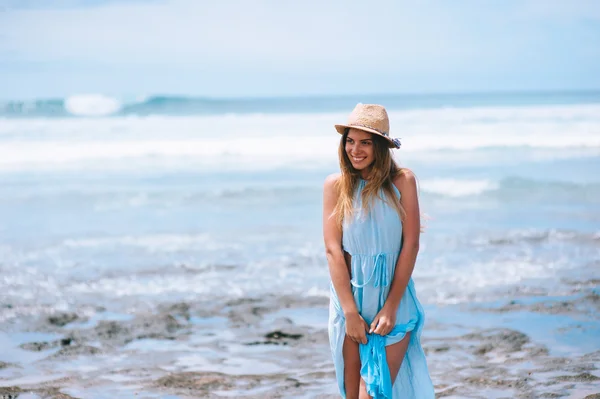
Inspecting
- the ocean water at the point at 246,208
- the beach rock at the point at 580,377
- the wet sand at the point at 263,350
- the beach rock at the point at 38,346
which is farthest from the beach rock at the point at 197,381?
→ the beach rock at the point at 580,377

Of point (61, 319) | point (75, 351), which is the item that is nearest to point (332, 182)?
point (75, 351)

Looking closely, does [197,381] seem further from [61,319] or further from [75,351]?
[61,319]

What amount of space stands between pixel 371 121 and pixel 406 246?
56 cm

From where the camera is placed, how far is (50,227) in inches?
474

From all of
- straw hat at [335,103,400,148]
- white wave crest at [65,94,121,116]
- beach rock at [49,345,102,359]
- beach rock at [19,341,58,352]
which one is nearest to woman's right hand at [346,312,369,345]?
straw hat at [335,103,400,148]

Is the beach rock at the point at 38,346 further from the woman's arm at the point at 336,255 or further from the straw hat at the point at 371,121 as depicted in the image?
the straw hat at the point at 371,121

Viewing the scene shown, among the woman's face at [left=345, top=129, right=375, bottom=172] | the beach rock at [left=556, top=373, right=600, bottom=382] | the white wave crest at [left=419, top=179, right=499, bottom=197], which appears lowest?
the beach rock at [left=556, top=373, right=600, bottom=382]

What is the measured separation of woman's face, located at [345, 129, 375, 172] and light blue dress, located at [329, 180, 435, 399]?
0.31 feet

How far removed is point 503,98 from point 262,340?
41831 millimetres

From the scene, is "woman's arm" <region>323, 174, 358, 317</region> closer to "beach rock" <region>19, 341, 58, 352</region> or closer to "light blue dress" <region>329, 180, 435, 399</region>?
"light blue dress" <region>329, 180, 435, 399</region>

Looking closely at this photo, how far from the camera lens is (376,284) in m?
3.53

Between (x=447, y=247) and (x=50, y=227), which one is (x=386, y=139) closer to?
(x=447, y=247)

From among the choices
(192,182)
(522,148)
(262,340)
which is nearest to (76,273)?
(262,340)

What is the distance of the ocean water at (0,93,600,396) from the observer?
7.96 m
